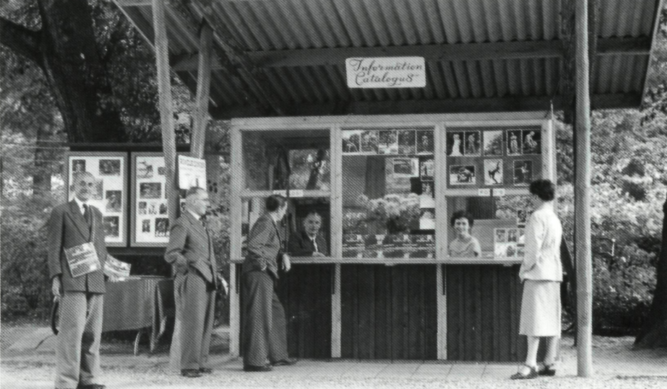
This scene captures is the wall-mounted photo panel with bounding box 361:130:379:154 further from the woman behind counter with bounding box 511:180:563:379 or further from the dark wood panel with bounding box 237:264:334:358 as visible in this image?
the woman behind counter with bounding box 511:180:563:379

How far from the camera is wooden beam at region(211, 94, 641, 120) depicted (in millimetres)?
13008

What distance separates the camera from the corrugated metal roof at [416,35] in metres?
10.9

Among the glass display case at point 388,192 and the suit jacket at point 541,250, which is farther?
the glass display case at point 388,192

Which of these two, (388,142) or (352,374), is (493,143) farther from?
(352,374)

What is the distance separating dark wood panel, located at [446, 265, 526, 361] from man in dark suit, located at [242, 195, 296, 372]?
1948 mm

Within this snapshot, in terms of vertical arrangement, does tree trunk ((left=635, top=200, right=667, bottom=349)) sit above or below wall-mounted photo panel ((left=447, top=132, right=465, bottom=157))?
below

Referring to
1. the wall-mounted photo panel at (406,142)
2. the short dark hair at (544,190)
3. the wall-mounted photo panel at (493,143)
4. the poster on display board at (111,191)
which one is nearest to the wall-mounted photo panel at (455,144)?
the wall-mounted photo panel at (493,143)

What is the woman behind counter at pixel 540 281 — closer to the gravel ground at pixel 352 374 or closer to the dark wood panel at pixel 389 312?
the gravel ground at pixel 352 374

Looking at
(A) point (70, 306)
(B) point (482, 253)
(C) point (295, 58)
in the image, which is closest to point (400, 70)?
(C) point (295, 58)

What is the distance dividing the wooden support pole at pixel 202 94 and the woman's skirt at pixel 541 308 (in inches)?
142

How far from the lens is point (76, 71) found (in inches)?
564

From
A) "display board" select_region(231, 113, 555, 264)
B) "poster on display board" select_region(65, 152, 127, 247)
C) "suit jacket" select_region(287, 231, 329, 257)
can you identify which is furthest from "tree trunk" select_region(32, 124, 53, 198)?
"suit jacket" select_region(287, 231, 329, 257)

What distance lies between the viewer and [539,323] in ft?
33.8

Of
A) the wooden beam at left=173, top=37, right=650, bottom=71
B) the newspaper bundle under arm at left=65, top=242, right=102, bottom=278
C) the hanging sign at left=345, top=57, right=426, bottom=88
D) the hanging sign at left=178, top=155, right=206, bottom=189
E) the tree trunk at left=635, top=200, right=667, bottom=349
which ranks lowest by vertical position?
the tree trunk at left=635, top=200, right=667, bottom=349
